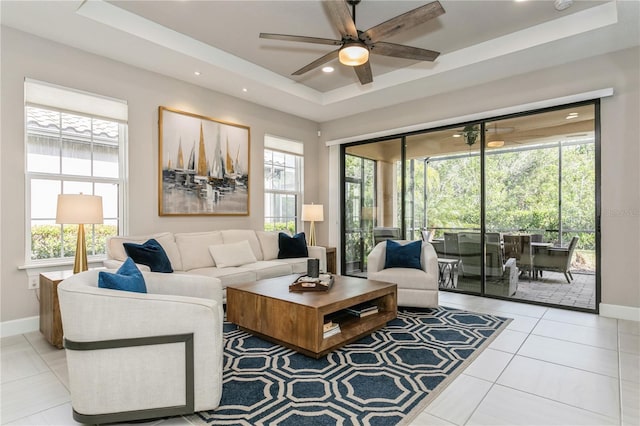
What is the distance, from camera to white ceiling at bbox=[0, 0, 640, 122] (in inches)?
124

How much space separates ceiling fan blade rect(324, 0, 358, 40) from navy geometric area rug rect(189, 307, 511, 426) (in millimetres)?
2565

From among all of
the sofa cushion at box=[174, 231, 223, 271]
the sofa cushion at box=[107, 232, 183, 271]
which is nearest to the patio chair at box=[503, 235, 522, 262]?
the sofa cushion at box=[174, 231, 223, 271]

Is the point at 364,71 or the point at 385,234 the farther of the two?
the point at 385,234

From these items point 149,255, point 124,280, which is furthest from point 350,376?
point 149,255

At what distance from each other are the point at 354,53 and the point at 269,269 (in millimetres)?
2666

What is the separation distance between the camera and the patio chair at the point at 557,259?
4.02m

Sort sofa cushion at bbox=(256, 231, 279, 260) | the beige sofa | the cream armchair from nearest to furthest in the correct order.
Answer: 1. the cream armchair
2. the beige sofa
3. sofa cushion at bbox=(256, 231, 279, 260)

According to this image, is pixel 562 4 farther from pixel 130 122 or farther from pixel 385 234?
pixel 130 122

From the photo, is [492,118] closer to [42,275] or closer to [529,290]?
[529,290]

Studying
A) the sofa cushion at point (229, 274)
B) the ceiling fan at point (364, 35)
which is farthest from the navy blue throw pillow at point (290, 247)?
the ceiling fan at point (364, 35)

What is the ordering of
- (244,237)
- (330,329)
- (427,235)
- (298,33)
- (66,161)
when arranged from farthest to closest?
(427,235)
(244,237)
(298,33)
(66,161)
(330,329)

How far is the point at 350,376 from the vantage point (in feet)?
7.64

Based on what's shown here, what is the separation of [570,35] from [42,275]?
18.1ft

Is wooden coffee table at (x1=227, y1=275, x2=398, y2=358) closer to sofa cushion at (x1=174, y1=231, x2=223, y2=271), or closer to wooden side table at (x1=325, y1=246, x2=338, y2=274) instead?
sofa cushion at (x1=174, y1=231, x2=223, y2=271)
